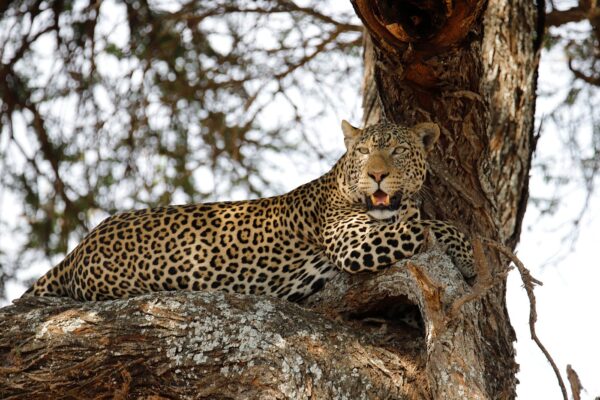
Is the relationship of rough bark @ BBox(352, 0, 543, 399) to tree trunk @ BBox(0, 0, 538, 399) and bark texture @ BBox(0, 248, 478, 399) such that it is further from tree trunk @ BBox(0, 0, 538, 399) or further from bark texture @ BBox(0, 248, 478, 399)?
bark texture @ BBox(0, 248, 478, 399)

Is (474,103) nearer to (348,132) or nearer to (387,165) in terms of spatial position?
(387,165)

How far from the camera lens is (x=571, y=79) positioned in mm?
9781

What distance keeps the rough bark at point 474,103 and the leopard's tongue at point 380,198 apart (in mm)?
642

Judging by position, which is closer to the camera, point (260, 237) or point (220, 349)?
point (220, 349)

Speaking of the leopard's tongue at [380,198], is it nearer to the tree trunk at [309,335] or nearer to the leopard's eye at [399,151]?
the leopard's eye at [399,151]

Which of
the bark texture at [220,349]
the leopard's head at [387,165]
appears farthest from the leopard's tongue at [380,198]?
the bark texture at [220,349]

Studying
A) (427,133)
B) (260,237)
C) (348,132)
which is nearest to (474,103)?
(427,133)

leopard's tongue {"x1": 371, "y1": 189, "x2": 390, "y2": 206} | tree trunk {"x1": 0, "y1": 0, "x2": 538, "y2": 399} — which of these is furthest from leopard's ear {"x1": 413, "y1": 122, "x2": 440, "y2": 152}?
leopard's tongue {"x1": 371, "y1": 189, "x2": 390, "y2": 206}

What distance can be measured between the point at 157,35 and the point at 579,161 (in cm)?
461

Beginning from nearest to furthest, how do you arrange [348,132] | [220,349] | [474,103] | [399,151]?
[220,349], [474,103], [399,151], [348,132]

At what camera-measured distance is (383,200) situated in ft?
22.6

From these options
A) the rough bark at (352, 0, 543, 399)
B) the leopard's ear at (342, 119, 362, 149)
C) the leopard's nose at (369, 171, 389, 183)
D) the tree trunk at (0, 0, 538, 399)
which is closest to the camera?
the tree trunk at (0, 0, 538, 399)

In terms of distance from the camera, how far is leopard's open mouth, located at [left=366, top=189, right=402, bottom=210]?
6.89 metres

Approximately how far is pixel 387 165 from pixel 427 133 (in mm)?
439
